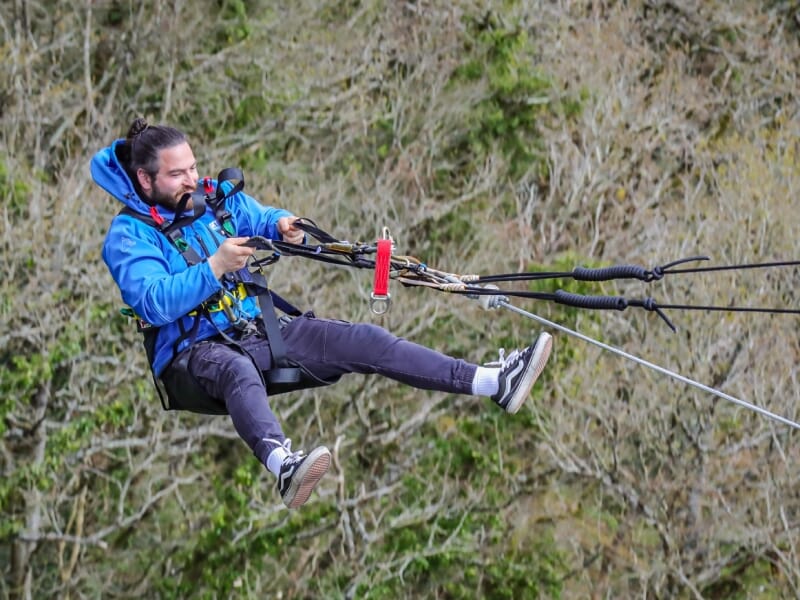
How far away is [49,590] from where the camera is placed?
12.4 m

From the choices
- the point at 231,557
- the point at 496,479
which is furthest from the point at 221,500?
the point at 496,479

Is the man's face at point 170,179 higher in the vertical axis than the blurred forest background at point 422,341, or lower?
higher

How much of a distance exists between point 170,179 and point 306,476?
3.25ft

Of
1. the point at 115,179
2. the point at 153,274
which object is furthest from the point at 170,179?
the point at 153,274

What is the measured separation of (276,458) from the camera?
13.2 feet

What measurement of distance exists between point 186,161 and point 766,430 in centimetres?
A: 878

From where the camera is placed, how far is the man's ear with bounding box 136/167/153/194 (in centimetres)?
434

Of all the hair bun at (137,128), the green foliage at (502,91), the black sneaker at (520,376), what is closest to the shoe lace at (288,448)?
the black sneaker at (520,376)

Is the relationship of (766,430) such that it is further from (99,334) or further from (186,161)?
(186,161)

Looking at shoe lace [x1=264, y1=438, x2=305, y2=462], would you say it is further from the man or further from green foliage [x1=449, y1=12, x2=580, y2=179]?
green foliage [x1=449, y1=12, x2=580, y2=179]

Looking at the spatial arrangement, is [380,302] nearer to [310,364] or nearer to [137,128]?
[310,364]

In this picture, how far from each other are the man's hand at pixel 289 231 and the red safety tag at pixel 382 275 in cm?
42

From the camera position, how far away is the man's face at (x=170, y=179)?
14.1 feet

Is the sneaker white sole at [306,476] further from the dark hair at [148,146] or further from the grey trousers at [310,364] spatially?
the dark hair at [148,146]
